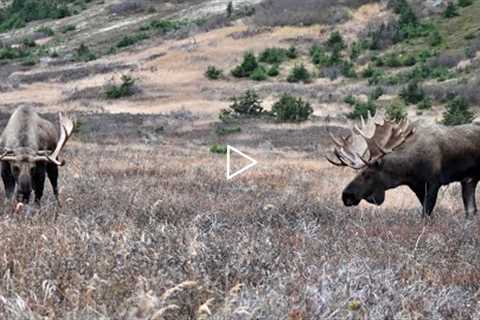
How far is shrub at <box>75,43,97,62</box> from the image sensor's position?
59.6 m

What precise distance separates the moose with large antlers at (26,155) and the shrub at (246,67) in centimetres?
3854

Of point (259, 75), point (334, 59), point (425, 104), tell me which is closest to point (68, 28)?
point (259, 75)

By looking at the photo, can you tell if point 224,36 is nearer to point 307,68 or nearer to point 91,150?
point 307,68

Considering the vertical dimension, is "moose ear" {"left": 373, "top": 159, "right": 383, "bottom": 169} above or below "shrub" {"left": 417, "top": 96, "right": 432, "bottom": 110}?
above

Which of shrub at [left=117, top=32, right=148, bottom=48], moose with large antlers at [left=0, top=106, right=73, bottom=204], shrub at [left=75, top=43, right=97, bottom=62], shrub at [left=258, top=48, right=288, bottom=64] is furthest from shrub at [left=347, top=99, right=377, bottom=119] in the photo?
shrub at [left=117, top=32, right=148, bottom=48]

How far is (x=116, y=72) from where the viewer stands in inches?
2084

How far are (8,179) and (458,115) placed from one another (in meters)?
21.2

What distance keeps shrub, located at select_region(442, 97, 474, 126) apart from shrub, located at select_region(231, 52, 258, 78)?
58.1ft

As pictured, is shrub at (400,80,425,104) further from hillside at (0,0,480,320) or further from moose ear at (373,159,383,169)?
moose ear at (373,159,383,169)

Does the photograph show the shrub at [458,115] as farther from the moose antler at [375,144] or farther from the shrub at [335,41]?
the shrub at [335,41]

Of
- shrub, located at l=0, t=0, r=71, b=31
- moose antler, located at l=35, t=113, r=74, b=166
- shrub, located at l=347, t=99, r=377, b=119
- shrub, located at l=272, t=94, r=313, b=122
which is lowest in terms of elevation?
shrub, located at l=0, t=0, r=71, b=31

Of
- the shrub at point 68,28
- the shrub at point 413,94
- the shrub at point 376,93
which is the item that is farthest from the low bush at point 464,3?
the shrub at point 68,28

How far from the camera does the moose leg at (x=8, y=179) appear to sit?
32.9ft

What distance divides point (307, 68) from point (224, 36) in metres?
10.8
